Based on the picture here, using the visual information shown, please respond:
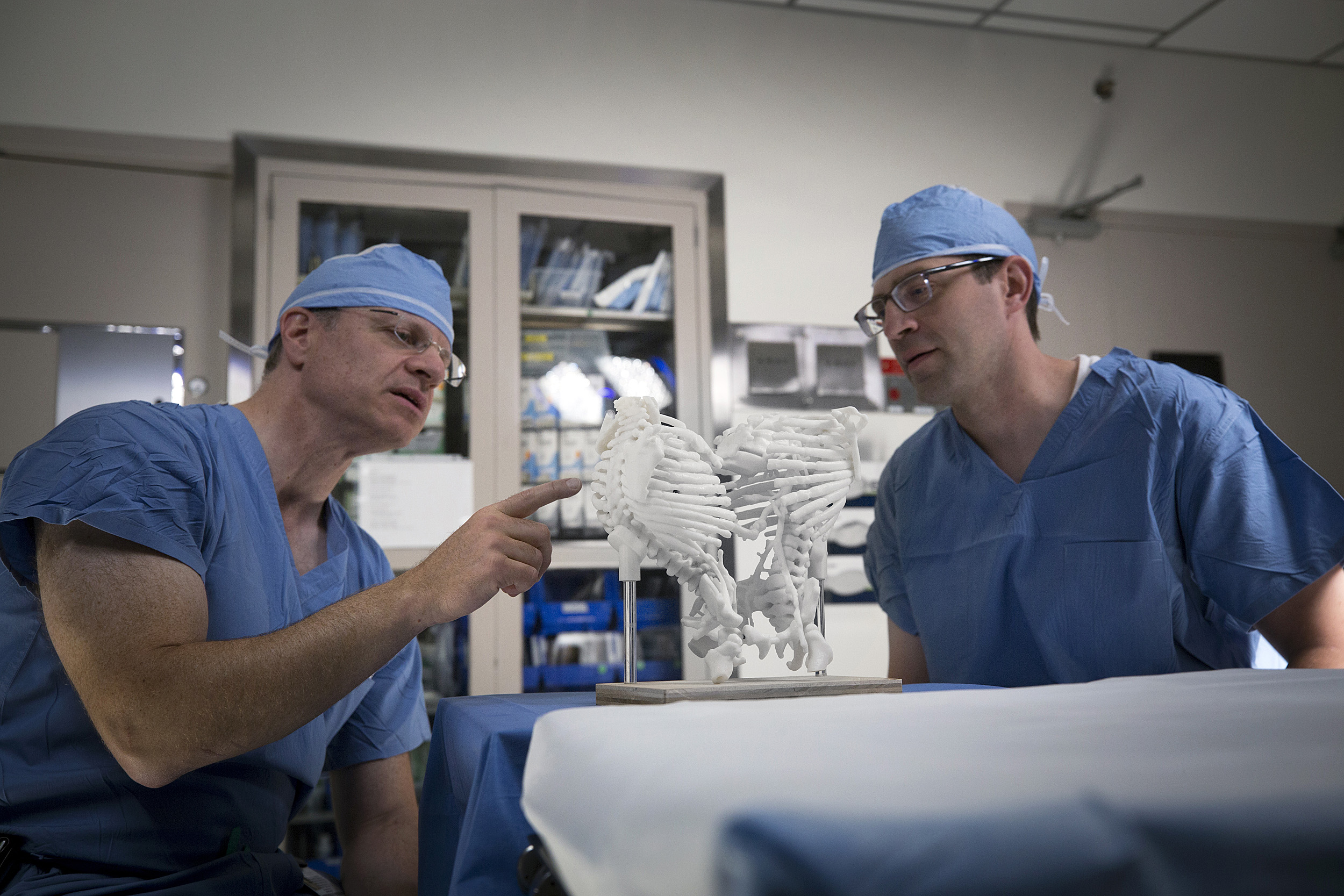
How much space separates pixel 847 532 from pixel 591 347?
1085 mm

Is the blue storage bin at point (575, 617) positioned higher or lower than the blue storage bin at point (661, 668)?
higher

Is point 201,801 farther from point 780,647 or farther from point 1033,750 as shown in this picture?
point 1033,750

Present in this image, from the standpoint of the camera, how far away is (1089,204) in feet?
11.9

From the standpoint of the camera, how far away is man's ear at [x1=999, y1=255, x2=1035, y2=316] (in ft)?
5.68

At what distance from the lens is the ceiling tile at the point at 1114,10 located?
11.4 feet

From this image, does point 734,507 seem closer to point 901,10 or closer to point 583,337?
point 583,337

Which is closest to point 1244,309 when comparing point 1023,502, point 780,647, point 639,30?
point 639,30

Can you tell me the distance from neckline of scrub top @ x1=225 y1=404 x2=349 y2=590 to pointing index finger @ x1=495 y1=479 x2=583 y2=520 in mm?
390

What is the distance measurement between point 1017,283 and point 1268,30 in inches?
112

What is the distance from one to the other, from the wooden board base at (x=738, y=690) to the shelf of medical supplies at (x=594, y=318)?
2.17 meters

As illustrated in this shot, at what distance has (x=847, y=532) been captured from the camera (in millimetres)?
3355

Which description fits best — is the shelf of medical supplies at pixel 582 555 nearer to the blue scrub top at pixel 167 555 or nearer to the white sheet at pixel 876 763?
the blue scrub top at pixel 167 555

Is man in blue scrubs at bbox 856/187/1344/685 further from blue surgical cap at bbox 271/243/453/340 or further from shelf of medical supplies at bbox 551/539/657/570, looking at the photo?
shelf of medical supplies at bbox 551/539/657/570

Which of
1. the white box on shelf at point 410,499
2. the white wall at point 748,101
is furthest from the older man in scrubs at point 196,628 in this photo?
the white wall at point 748,101
